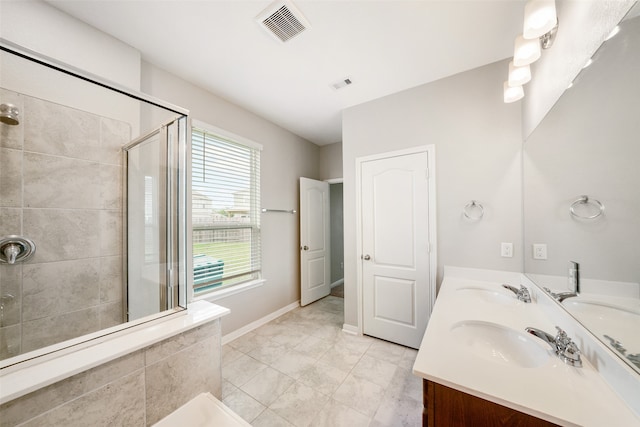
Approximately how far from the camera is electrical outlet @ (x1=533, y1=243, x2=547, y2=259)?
1332 mm

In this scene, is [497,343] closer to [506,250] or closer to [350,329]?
[506,250]

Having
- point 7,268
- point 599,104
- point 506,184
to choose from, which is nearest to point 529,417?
point 599,104

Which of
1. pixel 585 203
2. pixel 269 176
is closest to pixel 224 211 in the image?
pixel 269 176

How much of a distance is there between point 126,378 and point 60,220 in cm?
112

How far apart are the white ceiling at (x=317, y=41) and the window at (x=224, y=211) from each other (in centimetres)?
63

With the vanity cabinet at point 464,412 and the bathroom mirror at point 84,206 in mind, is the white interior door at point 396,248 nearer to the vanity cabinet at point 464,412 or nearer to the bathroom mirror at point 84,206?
the vanity cabinet at point 464,412

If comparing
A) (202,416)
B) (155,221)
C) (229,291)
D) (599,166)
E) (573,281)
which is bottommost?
(202,416)

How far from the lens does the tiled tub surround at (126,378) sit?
729mm

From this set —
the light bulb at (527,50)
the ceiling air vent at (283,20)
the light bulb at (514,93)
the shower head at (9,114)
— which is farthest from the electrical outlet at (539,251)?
the shower head at (9,114)

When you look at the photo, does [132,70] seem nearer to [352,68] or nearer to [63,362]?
[352,68]

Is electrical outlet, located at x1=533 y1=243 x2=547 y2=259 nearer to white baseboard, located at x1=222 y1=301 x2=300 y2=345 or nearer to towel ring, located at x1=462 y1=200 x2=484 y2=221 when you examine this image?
towel ring, located at x1=462 y1=200 x2=484 y2=221

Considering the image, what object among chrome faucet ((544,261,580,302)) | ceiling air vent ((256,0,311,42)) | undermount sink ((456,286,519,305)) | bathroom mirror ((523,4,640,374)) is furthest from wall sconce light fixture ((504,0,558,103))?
undermount sink ((456,286,519,305))

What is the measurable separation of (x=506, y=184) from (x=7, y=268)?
3.29 m

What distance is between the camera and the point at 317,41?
167 cm
